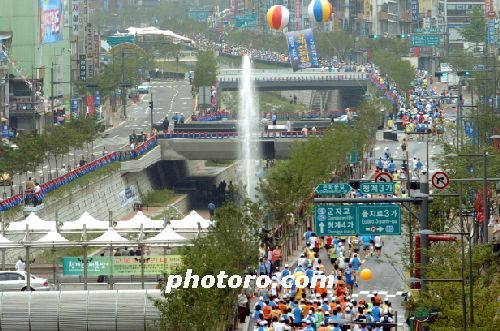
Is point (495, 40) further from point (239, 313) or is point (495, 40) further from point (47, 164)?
point (239, 313)

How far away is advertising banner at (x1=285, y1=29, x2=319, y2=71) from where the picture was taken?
145m

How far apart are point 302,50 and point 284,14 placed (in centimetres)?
682

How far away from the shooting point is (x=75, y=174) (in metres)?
101

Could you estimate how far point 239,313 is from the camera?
182 ft

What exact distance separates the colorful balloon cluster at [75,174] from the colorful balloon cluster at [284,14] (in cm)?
3657

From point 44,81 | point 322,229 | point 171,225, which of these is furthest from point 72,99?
point 322,229

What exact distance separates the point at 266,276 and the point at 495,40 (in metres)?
95.6

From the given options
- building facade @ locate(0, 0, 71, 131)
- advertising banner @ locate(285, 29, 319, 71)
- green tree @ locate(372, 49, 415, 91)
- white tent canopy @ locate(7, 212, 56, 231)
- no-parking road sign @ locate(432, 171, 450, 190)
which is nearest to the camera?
no-parking road sign @ locate(432, 171, 450, 190)

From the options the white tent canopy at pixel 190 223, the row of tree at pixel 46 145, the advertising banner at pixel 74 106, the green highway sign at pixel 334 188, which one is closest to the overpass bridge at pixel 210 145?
the row of tree at pixel 46 145

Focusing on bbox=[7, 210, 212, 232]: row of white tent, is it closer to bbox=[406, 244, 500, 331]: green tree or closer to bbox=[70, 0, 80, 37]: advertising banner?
bbox=[406, 244, 500, 331]: green tree

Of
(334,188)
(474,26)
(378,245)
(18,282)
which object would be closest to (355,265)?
(378,245)

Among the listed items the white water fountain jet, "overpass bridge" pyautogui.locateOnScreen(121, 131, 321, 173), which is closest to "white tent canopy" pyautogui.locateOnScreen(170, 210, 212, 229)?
the white water fountain jet

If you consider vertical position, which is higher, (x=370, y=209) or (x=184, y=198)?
(x=370, y=209)

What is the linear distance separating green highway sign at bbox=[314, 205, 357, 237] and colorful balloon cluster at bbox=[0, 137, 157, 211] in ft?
123
